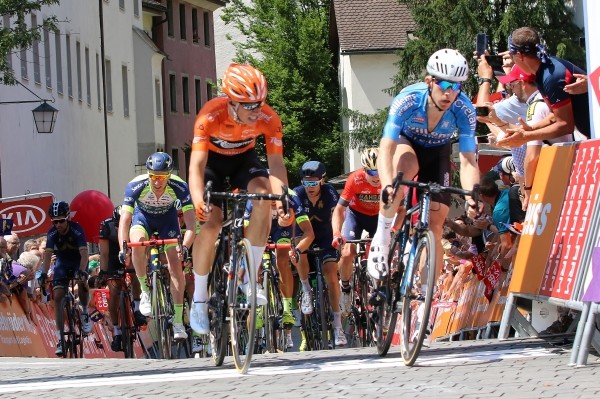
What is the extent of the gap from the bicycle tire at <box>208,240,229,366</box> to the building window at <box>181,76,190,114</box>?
64366 mm

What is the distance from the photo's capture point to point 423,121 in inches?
450

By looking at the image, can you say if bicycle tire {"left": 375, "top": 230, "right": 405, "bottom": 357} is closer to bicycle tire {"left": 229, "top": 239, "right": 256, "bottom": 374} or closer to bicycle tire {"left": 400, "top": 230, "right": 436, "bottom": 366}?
bicycle tire {"left": 400, "top": 230, "right": 436, "bottom": 366}

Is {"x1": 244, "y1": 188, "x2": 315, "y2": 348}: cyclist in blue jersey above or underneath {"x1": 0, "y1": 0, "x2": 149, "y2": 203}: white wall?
underneath

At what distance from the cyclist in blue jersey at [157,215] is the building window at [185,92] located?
58.1 m

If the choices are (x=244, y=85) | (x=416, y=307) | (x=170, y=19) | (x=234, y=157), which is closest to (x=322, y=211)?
(x=234, y=157)

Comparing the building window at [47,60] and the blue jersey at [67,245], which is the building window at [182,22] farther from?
the blue jersey at [67,245]

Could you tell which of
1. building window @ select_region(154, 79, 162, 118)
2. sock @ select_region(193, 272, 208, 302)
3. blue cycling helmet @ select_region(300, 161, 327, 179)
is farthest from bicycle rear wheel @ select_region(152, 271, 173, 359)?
building window @ select_region(154, 79, 162, 118)

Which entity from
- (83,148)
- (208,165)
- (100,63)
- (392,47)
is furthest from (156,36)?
(208,165)

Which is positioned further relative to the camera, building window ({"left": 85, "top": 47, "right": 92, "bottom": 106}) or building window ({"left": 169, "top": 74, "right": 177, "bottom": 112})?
building window ({"left": 169, "top": 74, "right": 177, "bottom": 112})

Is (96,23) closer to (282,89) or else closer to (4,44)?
(282,89)

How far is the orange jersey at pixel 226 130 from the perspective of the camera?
463 inches

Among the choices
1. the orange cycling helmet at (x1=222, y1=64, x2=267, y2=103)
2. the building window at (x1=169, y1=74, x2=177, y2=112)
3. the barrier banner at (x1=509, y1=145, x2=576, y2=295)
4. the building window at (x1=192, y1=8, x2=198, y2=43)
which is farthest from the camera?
the building window at (x1=192, y1=8, x2=198, y2=43)

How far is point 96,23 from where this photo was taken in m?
53.1

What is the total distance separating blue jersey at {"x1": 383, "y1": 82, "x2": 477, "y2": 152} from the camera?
11.3m
